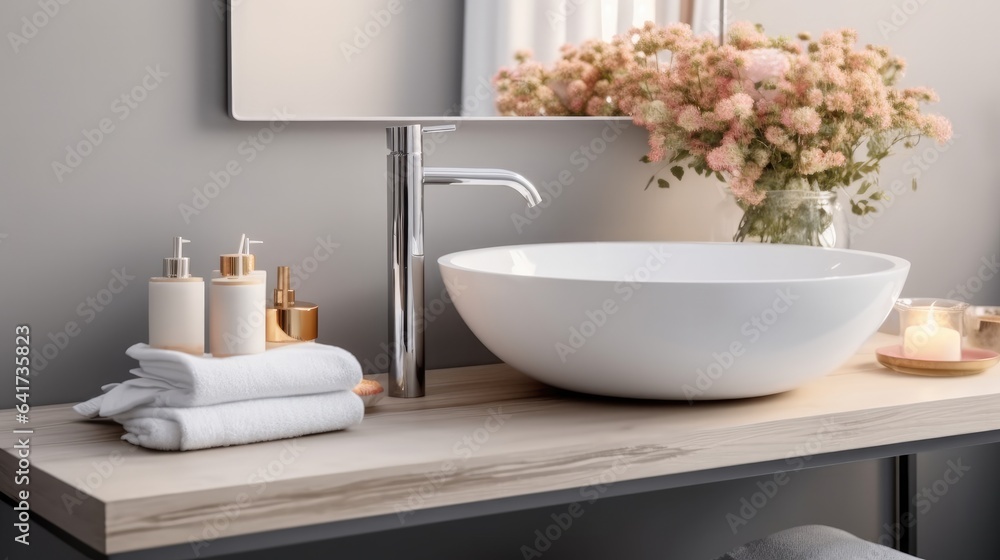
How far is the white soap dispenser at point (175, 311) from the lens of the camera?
107 cm

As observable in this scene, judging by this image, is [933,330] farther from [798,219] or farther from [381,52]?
[381,52]

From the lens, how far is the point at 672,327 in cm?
104

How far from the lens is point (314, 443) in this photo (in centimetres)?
99

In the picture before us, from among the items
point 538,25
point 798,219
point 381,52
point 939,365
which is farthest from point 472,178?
point 939,365

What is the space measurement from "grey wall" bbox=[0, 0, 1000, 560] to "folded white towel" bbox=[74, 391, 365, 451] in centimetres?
25

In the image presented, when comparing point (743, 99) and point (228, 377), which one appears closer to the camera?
point (228, 377)

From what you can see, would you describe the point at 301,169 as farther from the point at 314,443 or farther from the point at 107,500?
the point at 107,500

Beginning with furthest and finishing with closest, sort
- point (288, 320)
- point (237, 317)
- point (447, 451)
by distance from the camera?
point (288, 320), point (237, 317), point (447, 451)

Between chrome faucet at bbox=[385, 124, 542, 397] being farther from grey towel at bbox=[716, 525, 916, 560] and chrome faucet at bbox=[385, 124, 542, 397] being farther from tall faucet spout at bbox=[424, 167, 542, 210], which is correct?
grey towel at bbox=[716, 525, 916, 560]

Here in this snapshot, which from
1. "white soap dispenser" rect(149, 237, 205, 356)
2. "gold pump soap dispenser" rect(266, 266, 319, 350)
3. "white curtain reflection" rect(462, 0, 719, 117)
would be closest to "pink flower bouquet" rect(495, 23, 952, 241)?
"white curtain reflection" rect(462, 0, 719, 117)

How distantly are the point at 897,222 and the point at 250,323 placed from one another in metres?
1.27

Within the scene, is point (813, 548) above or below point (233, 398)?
below

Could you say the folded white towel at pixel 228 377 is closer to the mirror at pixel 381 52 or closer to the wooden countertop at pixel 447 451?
the wooden countertop at pixel 447 451

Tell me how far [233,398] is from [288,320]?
22 cm
